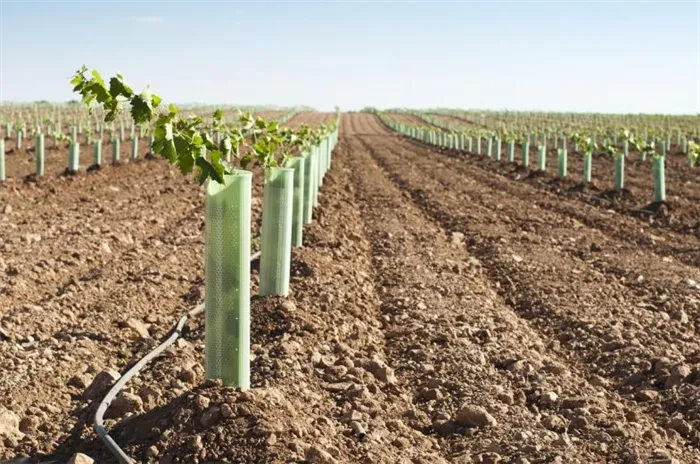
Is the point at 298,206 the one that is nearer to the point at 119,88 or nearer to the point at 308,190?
the point at 308,190

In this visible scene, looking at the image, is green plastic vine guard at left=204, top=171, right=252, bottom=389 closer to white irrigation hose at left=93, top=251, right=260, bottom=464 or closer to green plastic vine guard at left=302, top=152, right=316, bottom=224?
white irrigation hose at left=93, top=251, right=260, bottom=464

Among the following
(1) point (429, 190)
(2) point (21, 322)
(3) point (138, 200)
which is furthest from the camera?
(1) point (429, 190)

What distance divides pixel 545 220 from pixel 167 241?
532cm

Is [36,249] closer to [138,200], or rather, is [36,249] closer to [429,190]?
[138,200]

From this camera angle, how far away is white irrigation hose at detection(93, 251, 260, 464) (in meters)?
3.72

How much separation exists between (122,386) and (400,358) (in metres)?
1.83

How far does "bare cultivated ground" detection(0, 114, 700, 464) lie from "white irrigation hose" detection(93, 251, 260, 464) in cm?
9

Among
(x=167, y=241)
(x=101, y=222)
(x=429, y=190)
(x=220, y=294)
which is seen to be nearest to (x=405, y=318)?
(x=220, y=294)

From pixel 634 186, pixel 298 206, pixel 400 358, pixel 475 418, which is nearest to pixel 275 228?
pixel 400 358

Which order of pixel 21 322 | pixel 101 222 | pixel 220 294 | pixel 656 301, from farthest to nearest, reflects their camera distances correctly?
pixel 101 222 < pixel 656 301 < pixel 21 322 < pixel 220 294

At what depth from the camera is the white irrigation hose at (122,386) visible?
12.2 feet

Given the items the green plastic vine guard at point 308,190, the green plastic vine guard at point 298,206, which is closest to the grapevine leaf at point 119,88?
the green plastic vine guard at point 298,206

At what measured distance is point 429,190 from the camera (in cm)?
1578

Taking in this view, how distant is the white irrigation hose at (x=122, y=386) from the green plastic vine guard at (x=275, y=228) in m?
0.60
